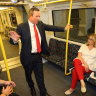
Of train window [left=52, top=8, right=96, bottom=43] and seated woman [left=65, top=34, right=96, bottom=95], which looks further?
train window [left=52, top=8, right=96, bottom=43]

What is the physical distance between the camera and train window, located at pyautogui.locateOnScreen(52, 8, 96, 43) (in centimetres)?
301

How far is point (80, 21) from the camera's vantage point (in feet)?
10.9

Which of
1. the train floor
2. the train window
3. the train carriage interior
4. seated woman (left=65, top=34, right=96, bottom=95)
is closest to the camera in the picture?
seated woman (left=65, top=34, right=96, bottom=95)

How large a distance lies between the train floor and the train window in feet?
3.24

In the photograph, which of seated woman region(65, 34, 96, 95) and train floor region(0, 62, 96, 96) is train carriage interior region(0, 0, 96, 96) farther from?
seated woman region(65, 34, 96, 95)

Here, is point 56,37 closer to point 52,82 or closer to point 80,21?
point 80,21

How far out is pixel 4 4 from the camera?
11.6ft

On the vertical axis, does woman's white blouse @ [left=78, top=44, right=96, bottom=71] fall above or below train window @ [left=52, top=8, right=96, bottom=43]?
below

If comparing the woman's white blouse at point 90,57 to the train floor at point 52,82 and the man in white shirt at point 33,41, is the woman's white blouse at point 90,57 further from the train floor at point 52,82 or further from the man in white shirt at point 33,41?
the man in white shirt at point 33,41

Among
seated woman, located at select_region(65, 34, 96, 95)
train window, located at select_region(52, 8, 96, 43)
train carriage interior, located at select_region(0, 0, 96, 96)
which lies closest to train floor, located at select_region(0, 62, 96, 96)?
train carriage interior, located at select_region(0, 0, 96, 96)

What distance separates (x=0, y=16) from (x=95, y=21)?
2462 mm

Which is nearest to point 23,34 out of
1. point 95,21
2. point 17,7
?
point 95,21

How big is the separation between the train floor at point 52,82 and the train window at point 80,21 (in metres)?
0.99

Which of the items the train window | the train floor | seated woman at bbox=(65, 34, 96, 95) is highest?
the train window
